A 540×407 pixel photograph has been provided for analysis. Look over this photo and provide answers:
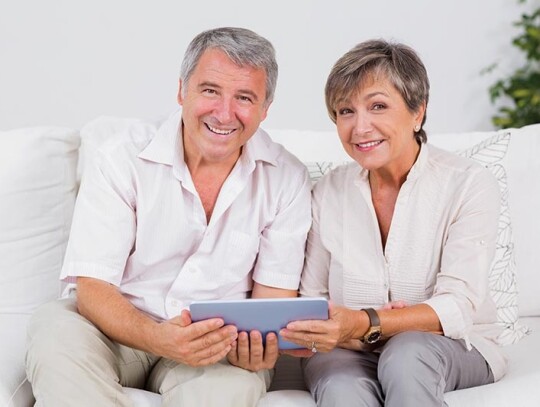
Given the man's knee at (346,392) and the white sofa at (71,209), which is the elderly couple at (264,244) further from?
the white sofa at (71,209)

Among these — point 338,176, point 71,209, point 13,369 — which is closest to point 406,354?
point 338,176

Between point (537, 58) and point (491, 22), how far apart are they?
256 millimetres

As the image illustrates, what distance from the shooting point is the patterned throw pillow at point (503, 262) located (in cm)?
225

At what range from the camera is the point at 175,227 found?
2049mm

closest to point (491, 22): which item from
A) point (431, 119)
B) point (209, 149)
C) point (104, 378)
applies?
point (431, 119)

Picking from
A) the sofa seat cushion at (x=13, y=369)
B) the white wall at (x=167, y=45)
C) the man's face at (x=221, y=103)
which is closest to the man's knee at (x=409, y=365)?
the man's face at (x=221, y=103)

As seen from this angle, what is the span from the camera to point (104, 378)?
1.81m

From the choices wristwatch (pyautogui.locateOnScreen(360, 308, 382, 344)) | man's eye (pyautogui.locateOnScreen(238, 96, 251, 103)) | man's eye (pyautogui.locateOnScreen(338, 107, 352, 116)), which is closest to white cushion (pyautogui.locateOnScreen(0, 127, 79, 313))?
man's eye (pyautogui.locateOnScreen(238, 96, 251, 103))

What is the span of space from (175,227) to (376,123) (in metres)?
Result: 0.52

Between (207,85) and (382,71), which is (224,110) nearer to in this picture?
(207,85)

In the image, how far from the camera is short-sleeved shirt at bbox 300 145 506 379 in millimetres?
1942

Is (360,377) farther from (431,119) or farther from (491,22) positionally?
(491,22)

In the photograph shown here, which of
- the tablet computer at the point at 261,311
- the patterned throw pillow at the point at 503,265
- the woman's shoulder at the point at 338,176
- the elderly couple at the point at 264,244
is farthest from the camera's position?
the patterned throw pillow at the point at 503,265

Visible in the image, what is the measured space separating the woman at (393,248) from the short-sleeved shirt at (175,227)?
0.11m
